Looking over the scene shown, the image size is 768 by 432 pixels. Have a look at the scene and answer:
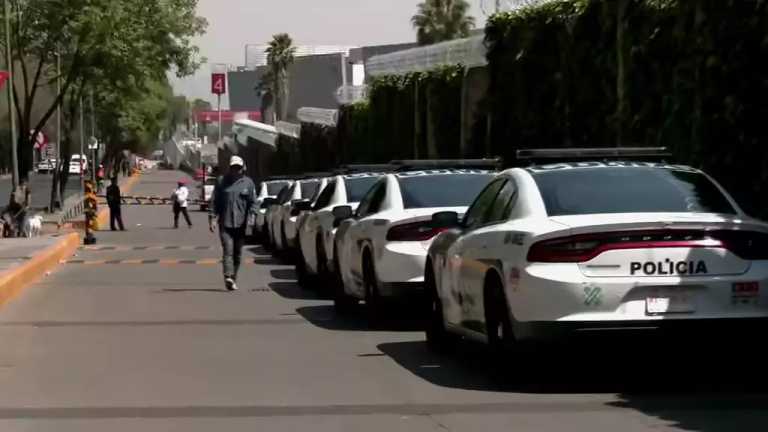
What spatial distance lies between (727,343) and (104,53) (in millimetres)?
43476

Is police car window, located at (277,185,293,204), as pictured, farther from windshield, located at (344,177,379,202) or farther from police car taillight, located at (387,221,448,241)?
police car taillight, located at (387,221,448,241)

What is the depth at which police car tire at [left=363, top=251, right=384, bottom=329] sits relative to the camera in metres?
15.6

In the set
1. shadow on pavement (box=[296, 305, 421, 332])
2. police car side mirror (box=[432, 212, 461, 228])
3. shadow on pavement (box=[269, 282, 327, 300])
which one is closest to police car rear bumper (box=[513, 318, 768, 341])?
police car side mirror (box=[432, 212, 461, 228])

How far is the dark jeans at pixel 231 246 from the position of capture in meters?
21.5

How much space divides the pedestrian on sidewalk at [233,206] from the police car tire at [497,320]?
10.3 meters

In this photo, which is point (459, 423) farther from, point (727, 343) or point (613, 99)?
point (613, 99)

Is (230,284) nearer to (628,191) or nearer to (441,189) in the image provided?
(441,189)

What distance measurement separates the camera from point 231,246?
21.6m

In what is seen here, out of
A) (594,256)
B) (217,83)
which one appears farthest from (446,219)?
(217,83)

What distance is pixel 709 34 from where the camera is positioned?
1848 centimetres

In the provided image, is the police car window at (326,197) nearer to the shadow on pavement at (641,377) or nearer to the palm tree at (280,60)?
the shadow on pavement at (641,377)

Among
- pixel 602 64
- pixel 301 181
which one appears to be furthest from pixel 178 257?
pixel 602 64

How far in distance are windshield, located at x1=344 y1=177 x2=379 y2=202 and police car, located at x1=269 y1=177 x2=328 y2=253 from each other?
525cm

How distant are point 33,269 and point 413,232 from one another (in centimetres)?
1155
